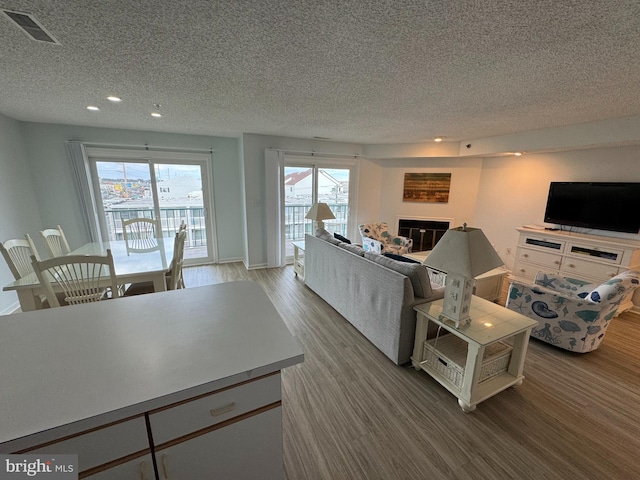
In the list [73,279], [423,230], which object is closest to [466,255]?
[73,279]

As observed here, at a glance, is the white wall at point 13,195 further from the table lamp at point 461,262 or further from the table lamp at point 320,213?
the table lamp at point 461,262

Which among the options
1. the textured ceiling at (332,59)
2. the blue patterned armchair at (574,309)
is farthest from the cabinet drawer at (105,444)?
the blue patterned armchair at (574,309)

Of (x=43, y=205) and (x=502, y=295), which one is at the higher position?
(x=43, y=205)

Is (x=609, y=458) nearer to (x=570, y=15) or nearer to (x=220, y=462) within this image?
(x=220, y=462)

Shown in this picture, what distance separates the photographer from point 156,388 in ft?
2.58

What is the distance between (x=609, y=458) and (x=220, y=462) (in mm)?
2222

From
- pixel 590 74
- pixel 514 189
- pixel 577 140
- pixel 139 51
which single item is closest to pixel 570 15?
pixel 590 74

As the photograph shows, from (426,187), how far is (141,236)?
5201 millimetres

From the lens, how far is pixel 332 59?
1679mm

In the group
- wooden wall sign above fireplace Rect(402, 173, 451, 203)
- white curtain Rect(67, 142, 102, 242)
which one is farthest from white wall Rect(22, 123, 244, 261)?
wooden wall sign above fireplace Rect(402, 173, 451, 203)

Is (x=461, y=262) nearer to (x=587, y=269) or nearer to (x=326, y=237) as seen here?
(x=326, y=237)

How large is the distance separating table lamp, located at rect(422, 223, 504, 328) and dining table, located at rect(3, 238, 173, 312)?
2.31 metres

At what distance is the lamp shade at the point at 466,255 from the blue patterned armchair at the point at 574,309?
129 cm
